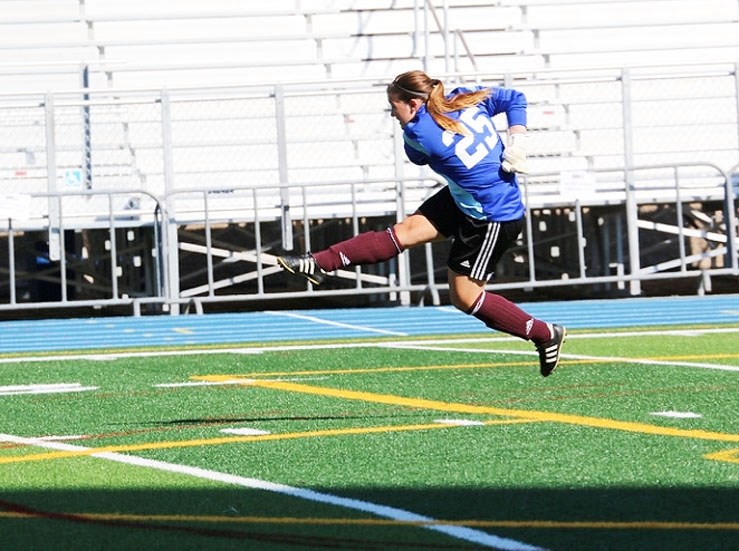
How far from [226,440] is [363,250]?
157 cm

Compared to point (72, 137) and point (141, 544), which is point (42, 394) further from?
point (72, 137)

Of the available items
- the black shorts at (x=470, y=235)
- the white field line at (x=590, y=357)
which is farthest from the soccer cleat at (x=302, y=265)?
the white field line at (x=590, y=357)

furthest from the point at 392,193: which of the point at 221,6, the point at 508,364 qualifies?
the point at 508,364

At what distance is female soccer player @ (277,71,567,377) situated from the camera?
7801mm

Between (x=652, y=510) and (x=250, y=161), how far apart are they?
584 inches

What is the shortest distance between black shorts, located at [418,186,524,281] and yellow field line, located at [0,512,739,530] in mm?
3400

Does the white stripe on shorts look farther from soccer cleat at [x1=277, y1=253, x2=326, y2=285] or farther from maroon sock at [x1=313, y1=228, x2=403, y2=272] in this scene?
soccer cleat at [x1=277, y1=253, x2=326, y2=285]

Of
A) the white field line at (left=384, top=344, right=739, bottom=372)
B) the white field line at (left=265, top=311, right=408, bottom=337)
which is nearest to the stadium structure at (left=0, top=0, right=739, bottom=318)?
the white field line at (left=265, top=311, right=408, bottom=337)

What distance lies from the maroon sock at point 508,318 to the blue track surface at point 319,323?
593 cm

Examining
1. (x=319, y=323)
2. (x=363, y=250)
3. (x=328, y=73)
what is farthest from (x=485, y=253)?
(x=328, y=73)

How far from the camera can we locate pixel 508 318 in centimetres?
824

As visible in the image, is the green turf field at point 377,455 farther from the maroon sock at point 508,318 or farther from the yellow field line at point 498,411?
the maroon sock at point 508,318

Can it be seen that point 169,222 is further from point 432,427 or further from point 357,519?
point 357,519

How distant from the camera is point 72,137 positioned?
19078 millimetres
